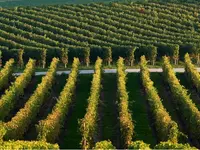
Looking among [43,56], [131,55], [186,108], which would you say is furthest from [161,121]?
[43,56]

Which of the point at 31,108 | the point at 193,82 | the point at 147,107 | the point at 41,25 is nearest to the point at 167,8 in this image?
the point at 41,25

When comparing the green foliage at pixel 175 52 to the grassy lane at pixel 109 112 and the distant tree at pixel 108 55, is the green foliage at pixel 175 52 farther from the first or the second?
the grassy lane at pixel 109 112

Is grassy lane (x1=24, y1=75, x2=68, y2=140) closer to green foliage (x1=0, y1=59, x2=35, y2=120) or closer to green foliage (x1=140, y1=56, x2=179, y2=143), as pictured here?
green foliage (x1=0, y1=59, x2=35, y2=120)

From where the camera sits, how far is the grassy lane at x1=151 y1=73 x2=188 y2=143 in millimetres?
50894

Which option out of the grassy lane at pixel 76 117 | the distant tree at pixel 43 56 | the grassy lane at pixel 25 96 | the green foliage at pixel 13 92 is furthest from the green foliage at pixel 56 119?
the distant tree at pixel 43 56

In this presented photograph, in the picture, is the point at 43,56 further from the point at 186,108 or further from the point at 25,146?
the point at 25,146

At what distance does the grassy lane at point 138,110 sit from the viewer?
49069 mm

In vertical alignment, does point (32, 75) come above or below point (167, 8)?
below

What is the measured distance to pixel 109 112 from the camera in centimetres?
5572

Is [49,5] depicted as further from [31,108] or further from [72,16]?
[31,108]

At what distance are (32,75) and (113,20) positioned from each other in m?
29.1

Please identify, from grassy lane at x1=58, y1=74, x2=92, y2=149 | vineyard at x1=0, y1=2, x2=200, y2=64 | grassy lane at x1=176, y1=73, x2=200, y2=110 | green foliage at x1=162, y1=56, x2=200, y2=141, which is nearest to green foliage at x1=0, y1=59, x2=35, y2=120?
grassy lane at x1=58, y1=74, x2=92, y2=149

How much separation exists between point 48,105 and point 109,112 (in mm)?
8261

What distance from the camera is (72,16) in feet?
307
